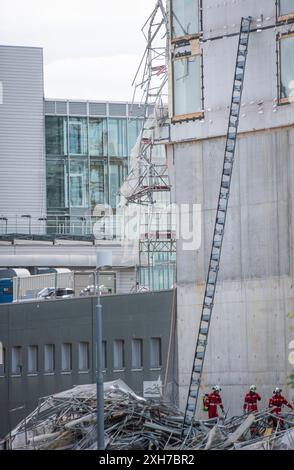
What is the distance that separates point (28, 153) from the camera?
88438 mm

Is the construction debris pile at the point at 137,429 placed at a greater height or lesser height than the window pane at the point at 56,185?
lesser

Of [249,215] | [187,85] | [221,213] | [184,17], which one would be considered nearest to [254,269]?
[249,215]

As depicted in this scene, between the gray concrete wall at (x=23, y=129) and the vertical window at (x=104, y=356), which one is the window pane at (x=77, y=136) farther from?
the vertical window at (x=104, y=356)

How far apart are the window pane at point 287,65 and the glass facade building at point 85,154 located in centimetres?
4398

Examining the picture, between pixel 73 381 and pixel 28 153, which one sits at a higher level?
pixel 28 153

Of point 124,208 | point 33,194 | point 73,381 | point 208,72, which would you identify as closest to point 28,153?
point 33,194

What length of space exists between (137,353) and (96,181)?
134 ft

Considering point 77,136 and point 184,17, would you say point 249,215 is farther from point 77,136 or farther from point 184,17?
point 77,136

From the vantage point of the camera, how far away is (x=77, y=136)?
90312 mm

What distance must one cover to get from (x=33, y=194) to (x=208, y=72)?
139 ft

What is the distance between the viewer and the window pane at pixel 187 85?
46591 millimetres

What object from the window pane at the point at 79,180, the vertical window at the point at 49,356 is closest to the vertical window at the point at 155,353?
the vertical window at the point at 49,356

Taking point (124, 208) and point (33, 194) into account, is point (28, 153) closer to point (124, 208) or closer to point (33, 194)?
point (33, 194)

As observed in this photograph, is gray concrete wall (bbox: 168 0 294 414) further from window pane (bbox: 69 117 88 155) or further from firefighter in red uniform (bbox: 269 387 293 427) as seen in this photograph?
window pane (bbox: 69 117 88 155)
